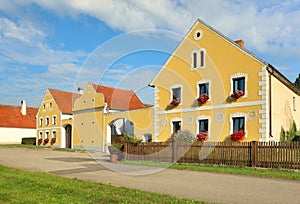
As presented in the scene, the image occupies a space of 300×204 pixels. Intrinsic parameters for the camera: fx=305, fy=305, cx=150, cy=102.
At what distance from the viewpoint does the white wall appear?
46156 mm

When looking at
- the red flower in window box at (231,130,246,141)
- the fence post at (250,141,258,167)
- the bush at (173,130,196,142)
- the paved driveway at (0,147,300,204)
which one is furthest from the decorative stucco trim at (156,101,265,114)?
the paved driveway at (0,147,300,204)

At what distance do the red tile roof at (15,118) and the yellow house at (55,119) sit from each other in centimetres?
940

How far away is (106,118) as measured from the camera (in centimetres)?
2753

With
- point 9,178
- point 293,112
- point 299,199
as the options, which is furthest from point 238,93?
point 9,178

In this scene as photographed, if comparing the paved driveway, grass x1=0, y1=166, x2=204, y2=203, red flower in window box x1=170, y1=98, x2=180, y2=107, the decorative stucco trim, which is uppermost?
red flower in window box x1=170, y1=98, x2=180, y2=107

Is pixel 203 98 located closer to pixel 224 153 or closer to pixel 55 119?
pixel 224 153

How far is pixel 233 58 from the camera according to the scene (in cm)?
1870

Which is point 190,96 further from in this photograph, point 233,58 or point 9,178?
point 9,178

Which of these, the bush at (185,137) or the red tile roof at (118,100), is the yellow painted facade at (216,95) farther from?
the red tile roof at (118,100)

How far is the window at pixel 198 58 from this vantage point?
20.2 meters

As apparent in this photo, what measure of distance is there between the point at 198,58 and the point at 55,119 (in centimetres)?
2276

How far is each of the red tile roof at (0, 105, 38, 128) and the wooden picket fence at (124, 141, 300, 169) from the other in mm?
35275

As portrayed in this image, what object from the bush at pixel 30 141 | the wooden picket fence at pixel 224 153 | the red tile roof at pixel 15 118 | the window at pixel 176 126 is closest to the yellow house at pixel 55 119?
the bush at pixel 30 141

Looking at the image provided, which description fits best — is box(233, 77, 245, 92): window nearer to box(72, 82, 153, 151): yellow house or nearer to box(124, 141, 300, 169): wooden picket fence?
box(124, 141, 300, 169): wooden picket fence
